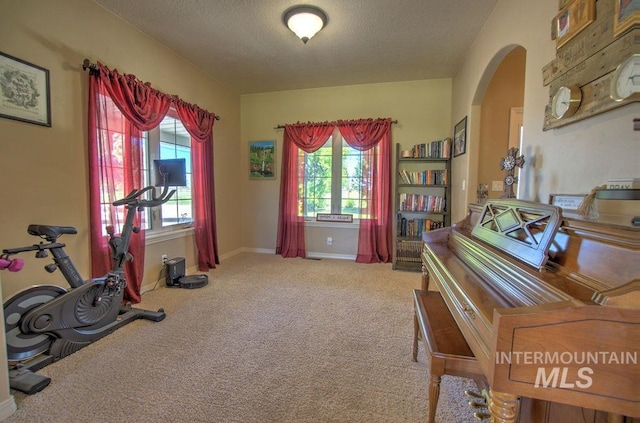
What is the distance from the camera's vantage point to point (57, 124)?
2086 millimetres

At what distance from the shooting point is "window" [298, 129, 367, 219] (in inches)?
168

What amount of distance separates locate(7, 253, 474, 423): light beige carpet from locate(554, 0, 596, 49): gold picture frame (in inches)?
77.8

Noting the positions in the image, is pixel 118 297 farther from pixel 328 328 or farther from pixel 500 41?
pixel 500 41

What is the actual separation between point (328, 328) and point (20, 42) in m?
3.00

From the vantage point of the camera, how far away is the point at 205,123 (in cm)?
362

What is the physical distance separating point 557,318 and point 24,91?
3089mm

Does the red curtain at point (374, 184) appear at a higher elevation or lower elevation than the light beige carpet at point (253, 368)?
higher

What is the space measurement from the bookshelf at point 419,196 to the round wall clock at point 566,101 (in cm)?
229

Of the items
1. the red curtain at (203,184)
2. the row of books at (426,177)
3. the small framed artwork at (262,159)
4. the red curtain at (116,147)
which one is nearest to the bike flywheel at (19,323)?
the red curtain at (116,147)

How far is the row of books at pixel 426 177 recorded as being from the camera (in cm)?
380

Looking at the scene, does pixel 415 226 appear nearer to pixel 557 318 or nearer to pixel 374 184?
pixel 374 184

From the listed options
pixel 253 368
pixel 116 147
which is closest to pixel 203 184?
pixel 116 147

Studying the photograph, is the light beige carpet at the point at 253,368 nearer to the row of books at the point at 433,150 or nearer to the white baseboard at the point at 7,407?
the white baseboard at the point at 7,407

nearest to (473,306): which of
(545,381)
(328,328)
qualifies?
(545,381)
